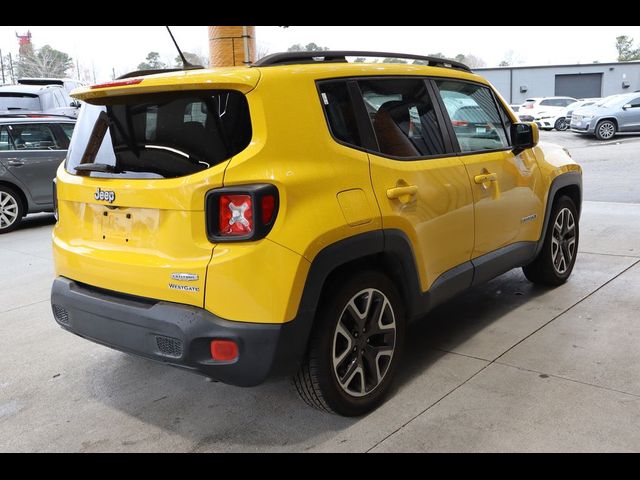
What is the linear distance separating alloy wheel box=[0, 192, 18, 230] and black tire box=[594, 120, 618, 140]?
1957 cm

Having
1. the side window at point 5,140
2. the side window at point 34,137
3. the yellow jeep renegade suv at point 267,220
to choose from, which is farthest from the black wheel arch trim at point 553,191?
the side window at point 5,140

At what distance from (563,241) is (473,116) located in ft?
5.41

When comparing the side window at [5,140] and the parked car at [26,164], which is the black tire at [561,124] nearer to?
the parked car at [26,164]

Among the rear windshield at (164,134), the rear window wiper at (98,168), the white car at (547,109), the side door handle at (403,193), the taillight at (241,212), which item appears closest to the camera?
the taillight at (241,212)

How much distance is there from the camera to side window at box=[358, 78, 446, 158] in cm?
323

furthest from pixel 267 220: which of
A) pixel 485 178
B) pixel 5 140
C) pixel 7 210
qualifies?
pixel 5 140

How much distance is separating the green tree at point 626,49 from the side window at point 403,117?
91.5m

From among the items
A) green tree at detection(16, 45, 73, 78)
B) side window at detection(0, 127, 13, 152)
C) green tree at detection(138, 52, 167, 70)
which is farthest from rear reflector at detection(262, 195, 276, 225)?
green tree at detection(16, 45, 73, 78)

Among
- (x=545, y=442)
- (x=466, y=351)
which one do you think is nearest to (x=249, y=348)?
(x=545, y=442)

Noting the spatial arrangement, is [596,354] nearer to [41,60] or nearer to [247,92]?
[247,92]

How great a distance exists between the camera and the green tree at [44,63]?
50750 millimetres

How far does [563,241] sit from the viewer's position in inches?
201

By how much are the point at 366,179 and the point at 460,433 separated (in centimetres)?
129
